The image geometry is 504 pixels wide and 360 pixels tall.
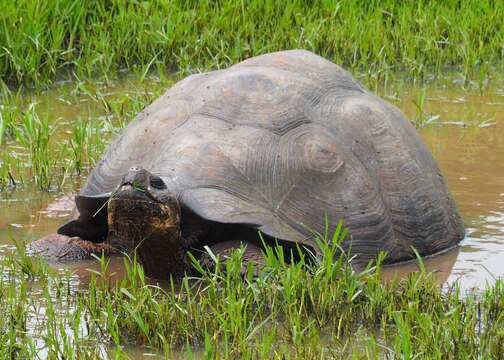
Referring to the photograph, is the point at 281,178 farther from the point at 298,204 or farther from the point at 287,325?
the point at 287,325

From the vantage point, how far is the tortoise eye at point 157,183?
4617 millimetres

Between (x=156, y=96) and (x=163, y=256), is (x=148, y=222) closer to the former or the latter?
(x=163, y=256)

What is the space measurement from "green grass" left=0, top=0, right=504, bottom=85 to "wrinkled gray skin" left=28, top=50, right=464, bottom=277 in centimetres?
256

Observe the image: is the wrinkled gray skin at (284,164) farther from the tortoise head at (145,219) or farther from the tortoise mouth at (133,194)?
the tortoise mouth at (133,194)

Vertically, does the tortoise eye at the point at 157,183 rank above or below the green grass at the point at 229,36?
above

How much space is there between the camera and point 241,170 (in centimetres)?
493

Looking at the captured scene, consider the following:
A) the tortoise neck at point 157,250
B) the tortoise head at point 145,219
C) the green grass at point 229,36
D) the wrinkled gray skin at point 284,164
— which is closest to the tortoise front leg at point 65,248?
the wrinkled gray skin at point 284,164

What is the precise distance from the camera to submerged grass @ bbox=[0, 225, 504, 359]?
12.6 ft

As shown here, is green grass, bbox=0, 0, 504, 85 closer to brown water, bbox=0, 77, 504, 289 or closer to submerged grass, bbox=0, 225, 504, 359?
brown water, bbox=0, 77, 504, 289

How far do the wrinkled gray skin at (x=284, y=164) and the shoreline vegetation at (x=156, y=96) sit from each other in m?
0.20

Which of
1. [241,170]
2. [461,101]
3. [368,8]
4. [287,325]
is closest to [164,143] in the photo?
[241,170]

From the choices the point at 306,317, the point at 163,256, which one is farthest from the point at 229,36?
the point at 306,317

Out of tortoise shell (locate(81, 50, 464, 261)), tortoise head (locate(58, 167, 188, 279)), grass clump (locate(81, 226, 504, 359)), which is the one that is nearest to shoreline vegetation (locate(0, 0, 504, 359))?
grass clump (locate(81, 226, 504, 359))

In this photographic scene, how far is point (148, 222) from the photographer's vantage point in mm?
4715
